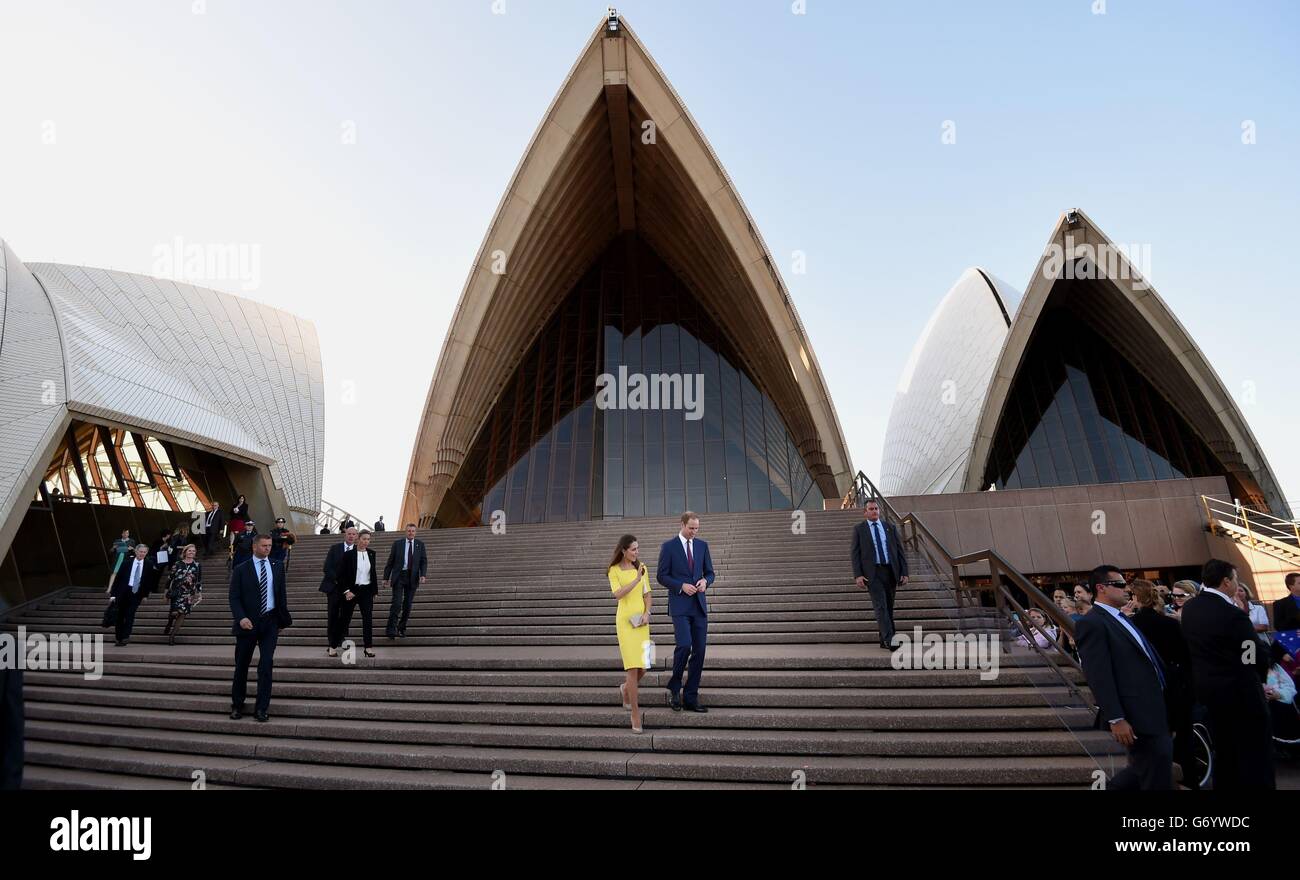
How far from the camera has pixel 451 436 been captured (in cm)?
2123

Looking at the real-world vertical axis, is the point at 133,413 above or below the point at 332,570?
above

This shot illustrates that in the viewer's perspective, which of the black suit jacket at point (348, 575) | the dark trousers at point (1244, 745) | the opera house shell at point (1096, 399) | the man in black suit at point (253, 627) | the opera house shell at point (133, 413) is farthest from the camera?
the opera house shell at point (1096, 399)

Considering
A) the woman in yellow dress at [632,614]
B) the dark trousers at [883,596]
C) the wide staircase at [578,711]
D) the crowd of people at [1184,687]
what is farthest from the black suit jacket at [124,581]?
the crowd of people at [1184,687]

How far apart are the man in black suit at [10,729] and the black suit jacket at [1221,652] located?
535cm

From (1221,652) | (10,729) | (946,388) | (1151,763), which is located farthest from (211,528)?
(946,388)

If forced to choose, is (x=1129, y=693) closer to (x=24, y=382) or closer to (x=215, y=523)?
(x=24, y=382)

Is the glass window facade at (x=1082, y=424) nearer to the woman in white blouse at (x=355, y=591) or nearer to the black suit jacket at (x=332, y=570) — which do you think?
the woman in white blouse at (x=355, y=591)

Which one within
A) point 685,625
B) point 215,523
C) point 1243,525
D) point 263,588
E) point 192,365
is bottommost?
point 685,625

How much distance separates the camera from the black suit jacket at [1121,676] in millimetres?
3143

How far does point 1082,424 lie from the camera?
2178cm

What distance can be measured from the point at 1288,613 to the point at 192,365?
23.3 meters

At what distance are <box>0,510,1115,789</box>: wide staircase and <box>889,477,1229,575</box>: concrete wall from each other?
22.9 ft

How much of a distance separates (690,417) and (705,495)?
10.4ft
